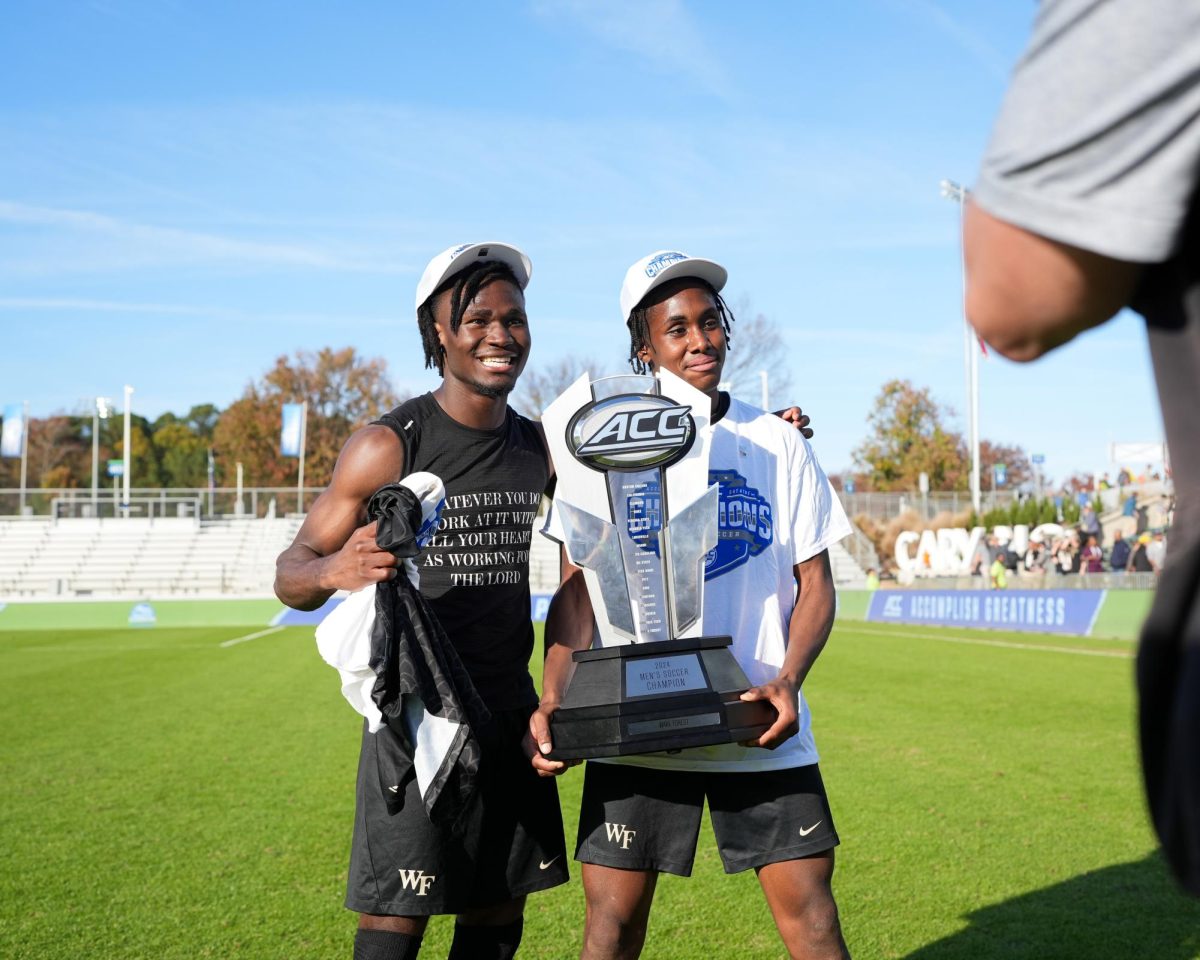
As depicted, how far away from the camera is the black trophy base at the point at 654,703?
2766 mm

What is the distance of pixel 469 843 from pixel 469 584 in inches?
28.9

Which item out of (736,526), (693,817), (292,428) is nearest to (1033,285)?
(736,526)

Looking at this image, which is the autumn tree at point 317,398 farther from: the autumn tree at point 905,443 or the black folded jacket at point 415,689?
the black folded jacket at point 415,689

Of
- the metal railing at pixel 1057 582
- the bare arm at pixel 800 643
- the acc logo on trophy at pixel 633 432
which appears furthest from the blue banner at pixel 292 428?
the acc logo on trophy at pixel 633 432

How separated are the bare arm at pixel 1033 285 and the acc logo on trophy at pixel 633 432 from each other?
6.44ft

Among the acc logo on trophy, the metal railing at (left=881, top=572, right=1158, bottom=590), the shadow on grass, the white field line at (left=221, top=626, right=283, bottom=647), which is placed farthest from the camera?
the white field line at (left=221, top=626, right=283, bottom=647)

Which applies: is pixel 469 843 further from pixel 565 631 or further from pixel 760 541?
pixel 760 541

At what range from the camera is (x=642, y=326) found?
365 cm

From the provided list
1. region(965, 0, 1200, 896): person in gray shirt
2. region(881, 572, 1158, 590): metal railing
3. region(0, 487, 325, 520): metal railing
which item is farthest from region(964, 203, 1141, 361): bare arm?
region(0, 487, 325, 520): metal railing

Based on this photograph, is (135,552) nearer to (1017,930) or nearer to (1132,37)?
(1017,930)

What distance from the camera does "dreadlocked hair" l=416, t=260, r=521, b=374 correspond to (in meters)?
3.50

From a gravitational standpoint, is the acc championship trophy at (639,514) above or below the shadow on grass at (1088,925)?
above

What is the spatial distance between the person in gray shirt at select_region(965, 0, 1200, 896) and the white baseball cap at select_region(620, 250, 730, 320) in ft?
7.75

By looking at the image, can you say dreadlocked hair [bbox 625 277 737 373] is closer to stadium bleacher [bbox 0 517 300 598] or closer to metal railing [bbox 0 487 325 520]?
stadium bleacher [bbox 0 517 300 598]
